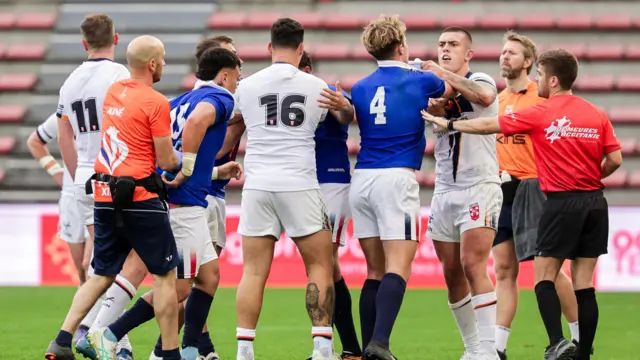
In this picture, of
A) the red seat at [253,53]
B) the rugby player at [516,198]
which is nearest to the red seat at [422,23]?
the red seat at [253,53]

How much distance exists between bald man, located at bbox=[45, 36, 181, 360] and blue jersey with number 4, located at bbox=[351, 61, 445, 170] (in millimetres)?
1335

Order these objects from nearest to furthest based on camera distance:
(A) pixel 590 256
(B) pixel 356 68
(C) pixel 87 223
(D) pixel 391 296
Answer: (D) pixel 391 296 < (A) pixel 590 256 < (C) pixel 87 223 < (B) pixel 356 68

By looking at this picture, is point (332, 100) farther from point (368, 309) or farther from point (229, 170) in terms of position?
point (368, 309)

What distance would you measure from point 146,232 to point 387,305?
162cm

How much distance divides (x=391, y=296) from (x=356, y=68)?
12.6m

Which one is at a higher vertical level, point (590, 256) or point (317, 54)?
point (317, 54)

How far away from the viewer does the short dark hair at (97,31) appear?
7889 millimetres

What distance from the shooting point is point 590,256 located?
7293mm

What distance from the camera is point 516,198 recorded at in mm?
8570

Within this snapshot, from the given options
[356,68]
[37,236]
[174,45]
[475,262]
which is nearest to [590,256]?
[475,262]

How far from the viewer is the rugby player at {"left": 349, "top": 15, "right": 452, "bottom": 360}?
701 cm

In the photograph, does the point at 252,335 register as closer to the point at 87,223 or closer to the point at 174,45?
the point at 87,223

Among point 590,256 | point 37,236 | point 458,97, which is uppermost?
point 458,97

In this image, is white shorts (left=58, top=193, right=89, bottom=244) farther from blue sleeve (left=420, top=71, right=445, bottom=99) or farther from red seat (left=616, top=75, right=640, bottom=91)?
red seat (left=616, top=75, right=640, bottom=91)
